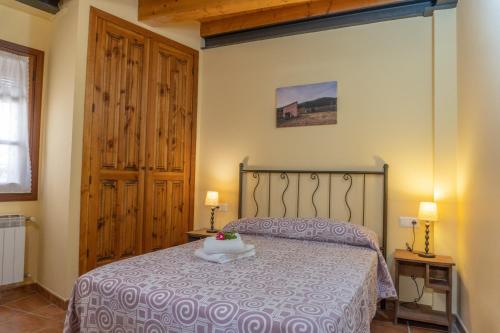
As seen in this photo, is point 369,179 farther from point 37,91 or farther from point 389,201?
point 37,91

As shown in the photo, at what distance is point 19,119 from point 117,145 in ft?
3.08

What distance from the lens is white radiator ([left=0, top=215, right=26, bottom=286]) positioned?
9.77 feet

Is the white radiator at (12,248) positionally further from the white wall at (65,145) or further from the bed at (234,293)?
the bed at (234,293)

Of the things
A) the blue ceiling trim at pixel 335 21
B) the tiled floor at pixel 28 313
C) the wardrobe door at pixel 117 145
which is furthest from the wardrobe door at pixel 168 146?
the tiled floor at pixel 28 313

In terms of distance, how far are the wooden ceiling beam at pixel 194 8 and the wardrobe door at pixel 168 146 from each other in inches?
13.1

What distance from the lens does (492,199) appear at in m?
1.99

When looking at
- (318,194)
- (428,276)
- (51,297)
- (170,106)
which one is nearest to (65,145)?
(170,106)

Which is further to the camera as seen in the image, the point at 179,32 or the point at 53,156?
the point at 179,32

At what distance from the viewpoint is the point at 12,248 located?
3.03 metres

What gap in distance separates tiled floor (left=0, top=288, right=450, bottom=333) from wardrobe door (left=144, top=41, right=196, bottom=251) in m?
1.00

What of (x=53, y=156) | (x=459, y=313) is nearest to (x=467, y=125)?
(x=459, y=313)

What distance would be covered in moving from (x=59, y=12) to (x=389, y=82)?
322 cm

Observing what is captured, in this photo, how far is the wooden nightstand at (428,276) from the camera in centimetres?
257

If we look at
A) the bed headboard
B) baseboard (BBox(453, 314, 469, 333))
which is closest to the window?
the bed headboard
